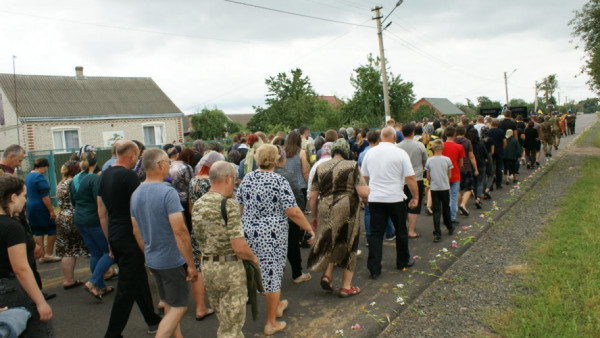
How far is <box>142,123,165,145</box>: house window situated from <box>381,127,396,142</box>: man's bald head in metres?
26.0

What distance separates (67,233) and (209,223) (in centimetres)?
351

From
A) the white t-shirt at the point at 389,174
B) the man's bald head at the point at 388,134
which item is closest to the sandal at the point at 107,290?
the white t-shirt at the point at 389,174

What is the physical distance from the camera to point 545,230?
22.6ft

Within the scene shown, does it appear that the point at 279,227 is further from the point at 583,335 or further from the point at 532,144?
the point at 532,144

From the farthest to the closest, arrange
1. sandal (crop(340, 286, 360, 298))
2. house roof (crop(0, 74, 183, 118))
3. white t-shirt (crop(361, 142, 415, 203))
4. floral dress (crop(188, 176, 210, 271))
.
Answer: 1. house roof (crop(0, 74, 183, 118))
2. white t-shirt (crop(361, 142, 415, 203))
3. sandal (crop(340, 286, 360, 298))
4. floral dress (crop(188, 176, 210, 271))

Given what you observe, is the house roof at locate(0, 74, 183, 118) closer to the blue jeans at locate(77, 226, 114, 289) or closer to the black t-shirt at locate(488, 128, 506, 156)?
the blue jeans at locate(77, 226, 114, 289)

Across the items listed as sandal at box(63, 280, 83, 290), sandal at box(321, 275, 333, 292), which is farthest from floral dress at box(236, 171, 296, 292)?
sandal at box(63, 280, 83, 290)

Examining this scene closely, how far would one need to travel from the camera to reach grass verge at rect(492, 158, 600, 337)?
3756 mm

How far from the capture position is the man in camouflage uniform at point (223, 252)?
3352 millimetres

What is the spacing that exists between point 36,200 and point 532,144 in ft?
47.8

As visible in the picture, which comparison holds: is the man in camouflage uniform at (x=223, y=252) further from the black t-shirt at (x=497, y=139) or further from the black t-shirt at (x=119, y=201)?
the black t-shirt at (x=497, y=139)

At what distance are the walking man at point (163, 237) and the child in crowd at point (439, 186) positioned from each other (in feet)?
15.3

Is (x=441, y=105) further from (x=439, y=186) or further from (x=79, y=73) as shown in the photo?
(x=439, y=186)

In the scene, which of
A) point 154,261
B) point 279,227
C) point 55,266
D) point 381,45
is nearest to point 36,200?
point 55,266
